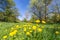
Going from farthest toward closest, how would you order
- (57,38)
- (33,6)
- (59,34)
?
(33,6) → (59,34) → (57,38)

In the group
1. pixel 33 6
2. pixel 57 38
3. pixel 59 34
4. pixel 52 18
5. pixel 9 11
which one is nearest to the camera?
pixel 57 38

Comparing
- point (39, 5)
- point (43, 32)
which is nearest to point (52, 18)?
point (39, 5)

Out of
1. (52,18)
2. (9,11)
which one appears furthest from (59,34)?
(9,11)

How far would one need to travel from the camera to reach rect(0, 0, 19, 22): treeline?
132 ft

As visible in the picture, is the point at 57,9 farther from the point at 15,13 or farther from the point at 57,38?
the point at 57,38

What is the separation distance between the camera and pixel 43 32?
4.60 m

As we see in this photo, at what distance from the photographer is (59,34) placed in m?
4.45

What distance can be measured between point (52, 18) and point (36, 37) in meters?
31.8

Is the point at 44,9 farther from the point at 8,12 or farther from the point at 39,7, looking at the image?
the point at 8,12

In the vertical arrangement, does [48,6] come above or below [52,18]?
above

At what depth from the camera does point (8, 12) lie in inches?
1607

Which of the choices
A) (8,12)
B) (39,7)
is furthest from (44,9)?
(8,12)

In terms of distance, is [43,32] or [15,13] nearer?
[43,32]

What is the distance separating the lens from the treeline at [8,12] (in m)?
40.2
